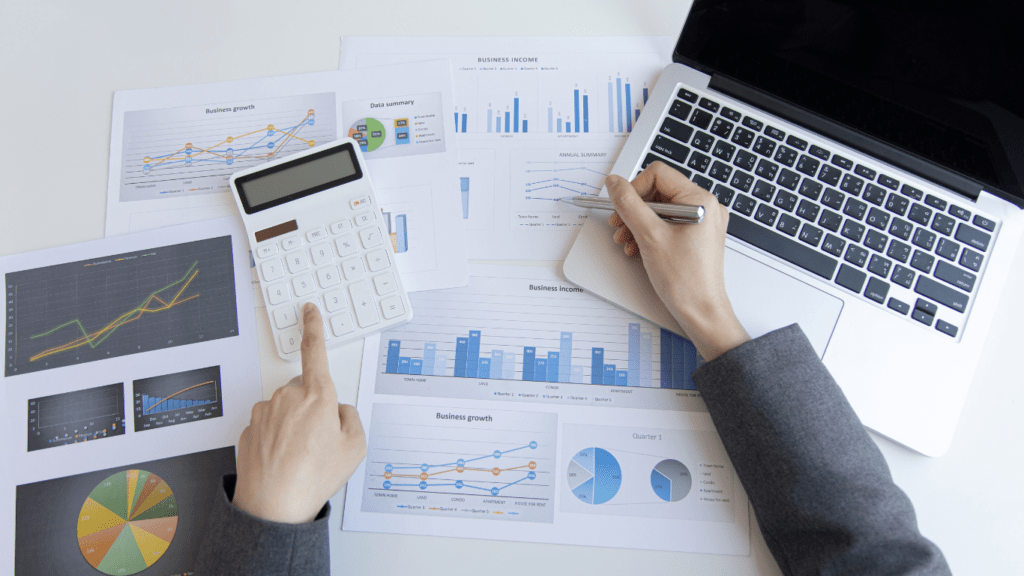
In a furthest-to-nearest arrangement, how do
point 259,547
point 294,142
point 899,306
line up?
point 294,142
point 899,306
point 259,547

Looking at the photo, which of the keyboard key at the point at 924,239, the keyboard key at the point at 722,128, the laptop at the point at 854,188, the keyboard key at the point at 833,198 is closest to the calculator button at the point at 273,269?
the laptop at the point at 854,188

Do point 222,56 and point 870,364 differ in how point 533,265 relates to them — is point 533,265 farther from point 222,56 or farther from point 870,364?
point 222,56

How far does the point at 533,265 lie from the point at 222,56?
58cm

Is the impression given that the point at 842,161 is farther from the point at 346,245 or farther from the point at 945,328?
the point at 346,245

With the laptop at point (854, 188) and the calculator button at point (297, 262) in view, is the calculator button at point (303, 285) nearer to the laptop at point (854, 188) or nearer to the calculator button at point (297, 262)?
the calculator button at point (297, 262)

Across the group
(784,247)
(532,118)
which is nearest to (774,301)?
(784,247)

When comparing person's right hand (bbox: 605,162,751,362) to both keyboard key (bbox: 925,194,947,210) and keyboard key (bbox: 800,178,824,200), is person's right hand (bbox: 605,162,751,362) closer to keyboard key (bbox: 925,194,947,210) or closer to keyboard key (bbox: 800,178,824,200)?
keyboard key (bbox: 800,178,824,200)

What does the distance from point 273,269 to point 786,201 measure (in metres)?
0.67

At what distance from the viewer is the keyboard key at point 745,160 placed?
73 centimetres

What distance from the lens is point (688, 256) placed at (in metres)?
0.66

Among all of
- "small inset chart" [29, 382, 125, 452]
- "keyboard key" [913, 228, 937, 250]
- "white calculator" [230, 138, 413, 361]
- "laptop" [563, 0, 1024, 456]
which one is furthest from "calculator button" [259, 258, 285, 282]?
"keyboard key" [913, 228, 937, 250]

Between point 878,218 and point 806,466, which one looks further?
point 878,218

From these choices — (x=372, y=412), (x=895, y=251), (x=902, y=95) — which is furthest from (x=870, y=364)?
(x=372, y=412)

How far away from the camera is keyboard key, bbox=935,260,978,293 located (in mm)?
688
